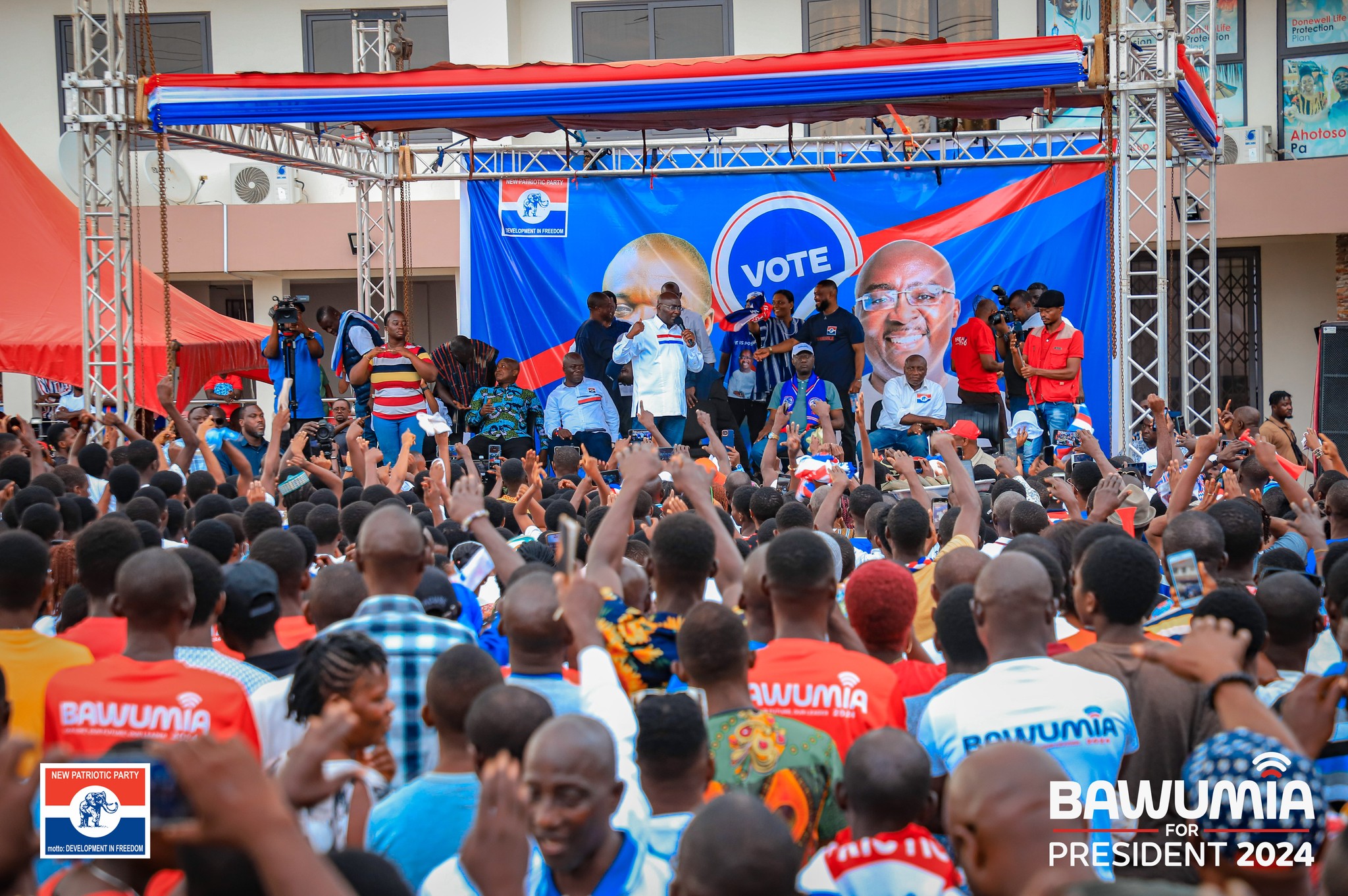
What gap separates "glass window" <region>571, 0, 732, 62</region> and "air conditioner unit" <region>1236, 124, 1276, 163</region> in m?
7.32

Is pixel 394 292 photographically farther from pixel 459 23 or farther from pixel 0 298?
pixel 459 23

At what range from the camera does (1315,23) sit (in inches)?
659

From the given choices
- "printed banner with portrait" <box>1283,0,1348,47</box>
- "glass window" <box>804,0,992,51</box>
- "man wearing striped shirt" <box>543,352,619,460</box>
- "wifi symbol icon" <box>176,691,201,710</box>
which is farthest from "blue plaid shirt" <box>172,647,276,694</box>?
"printed banner with portrait" <box>1283,0,1348,47</box>

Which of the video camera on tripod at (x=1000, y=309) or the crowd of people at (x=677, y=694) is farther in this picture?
the video camera on tripod at (x=1000, y=309)

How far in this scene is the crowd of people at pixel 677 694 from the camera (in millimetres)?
1977

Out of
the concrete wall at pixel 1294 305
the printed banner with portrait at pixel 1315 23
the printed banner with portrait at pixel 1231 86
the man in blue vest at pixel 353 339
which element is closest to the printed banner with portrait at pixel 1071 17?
the printed banner with portrait at pixel 1231 86

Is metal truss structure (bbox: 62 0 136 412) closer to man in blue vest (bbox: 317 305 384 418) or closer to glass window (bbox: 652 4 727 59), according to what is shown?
man in blue vest (bbox: 317 305 384 418)

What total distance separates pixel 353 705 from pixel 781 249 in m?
11.2

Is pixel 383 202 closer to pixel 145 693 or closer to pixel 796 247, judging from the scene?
pixel 796 247

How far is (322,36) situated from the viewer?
18.9 m

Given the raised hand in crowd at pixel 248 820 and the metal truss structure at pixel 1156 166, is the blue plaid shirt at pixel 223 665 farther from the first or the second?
the metal truss structure at pixel 1156 166

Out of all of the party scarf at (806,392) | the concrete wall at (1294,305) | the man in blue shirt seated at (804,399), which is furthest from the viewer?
the concrete wall at (1294,305)

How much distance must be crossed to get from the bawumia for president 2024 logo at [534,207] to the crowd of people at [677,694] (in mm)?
8315

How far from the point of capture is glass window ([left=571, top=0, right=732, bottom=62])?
18.2 metres
